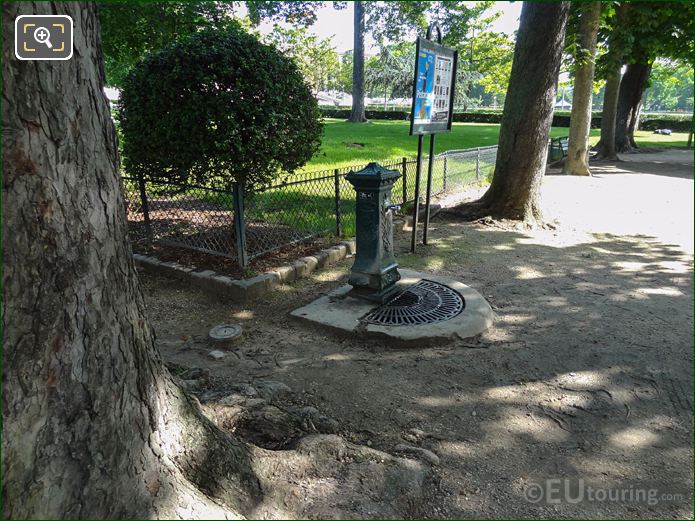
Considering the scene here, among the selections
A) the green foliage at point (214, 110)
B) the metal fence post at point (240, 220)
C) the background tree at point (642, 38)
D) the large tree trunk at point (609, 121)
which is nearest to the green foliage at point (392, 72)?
the background tree at point (642, 38)

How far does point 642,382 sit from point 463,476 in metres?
1.79

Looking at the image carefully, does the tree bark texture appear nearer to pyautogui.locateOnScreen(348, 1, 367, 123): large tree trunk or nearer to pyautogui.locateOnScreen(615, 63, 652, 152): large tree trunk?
pyautogui.locateOnScreen(615, 63, 652, 152): large tree trunk

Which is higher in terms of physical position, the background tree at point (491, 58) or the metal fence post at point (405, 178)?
the background tree at point (491, 58)

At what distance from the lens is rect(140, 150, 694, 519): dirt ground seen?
8.00 ft

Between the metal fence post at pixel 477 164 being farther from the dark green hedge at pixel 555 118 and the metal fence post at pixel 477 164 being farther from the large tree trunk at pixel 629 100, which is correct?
the dark green hedge at pixel 555 118

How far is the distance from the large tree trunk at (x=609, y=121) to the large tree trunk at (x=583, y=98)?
557cm

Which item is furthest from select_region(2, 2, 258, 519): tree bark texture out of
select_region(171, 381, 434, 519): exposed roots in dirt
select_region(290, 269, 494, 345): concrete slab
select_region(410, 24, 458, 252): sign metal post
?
select_region(410, 24, 458, 252): sign metal post

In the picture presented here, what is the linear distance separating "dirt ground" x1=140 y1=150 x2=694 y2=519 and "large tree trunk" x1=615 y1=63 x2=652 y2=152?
18583 mm

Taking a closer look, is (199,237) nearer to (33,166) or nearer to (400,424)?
(400,424)

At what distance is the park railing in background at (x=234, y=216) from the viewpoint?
558 centimetres

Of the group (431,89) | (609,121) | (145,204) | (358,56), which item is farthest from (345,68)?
(145,204)

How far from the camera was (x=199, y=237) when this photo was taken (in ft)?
19.9

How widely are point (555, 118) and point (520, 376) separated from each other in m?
42.0

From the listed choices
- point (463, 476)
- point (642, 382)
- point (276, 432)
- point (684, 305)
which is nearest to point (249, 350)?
point (276, 432)
